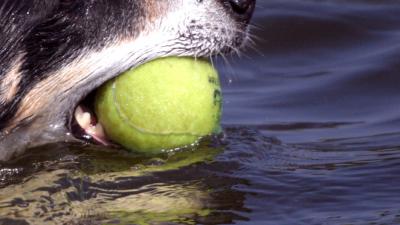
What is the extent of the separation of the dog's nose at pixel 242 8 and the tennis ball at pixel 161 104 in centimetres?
34

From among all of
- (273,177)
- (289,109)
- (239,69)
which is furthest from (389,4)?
(273,177)

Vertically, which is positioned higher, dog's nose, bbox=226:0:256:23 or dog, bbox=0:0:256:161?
dog's nose, bbox=226:0:256:23

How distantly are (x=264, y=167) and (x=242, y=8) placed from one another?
0.95 metres

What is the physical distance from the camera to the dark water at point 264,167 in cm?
625

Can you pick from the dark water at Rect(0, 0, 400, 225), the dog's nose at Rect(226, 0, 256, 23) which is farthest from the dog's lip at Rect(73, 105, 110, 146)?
the dog's nose at Rect(226, 0, 256, 23)

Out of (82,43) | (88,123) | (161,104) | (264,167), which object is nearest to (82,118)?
(88,123)

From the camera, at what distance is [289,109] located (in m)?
8.97

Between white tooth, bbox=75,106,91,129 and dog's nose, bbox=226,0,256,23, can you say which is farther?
white tooth, bbox=75,106,91,129

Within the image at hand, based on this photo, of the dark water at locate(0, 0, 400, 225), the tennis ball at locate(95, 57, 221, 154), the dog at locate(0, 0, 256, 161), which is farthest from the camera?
the dog at locate(0, 0, 256, 161)

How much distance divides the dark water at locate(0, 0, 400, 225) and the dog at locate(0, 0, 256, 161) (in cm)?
35

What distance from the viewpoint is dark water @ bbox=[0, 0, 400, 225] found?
246 inches

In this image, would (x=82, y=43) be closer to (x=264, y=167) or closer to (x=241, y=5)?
(x=241, y=5)

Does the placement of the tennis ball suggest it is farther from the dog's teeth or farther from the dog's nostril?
the dog's nostril

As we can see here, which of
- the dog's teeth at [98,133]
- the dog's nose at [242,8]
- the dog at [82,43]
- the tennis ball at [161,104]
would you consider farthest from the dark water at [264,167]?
the dog's nose at [242,8]
